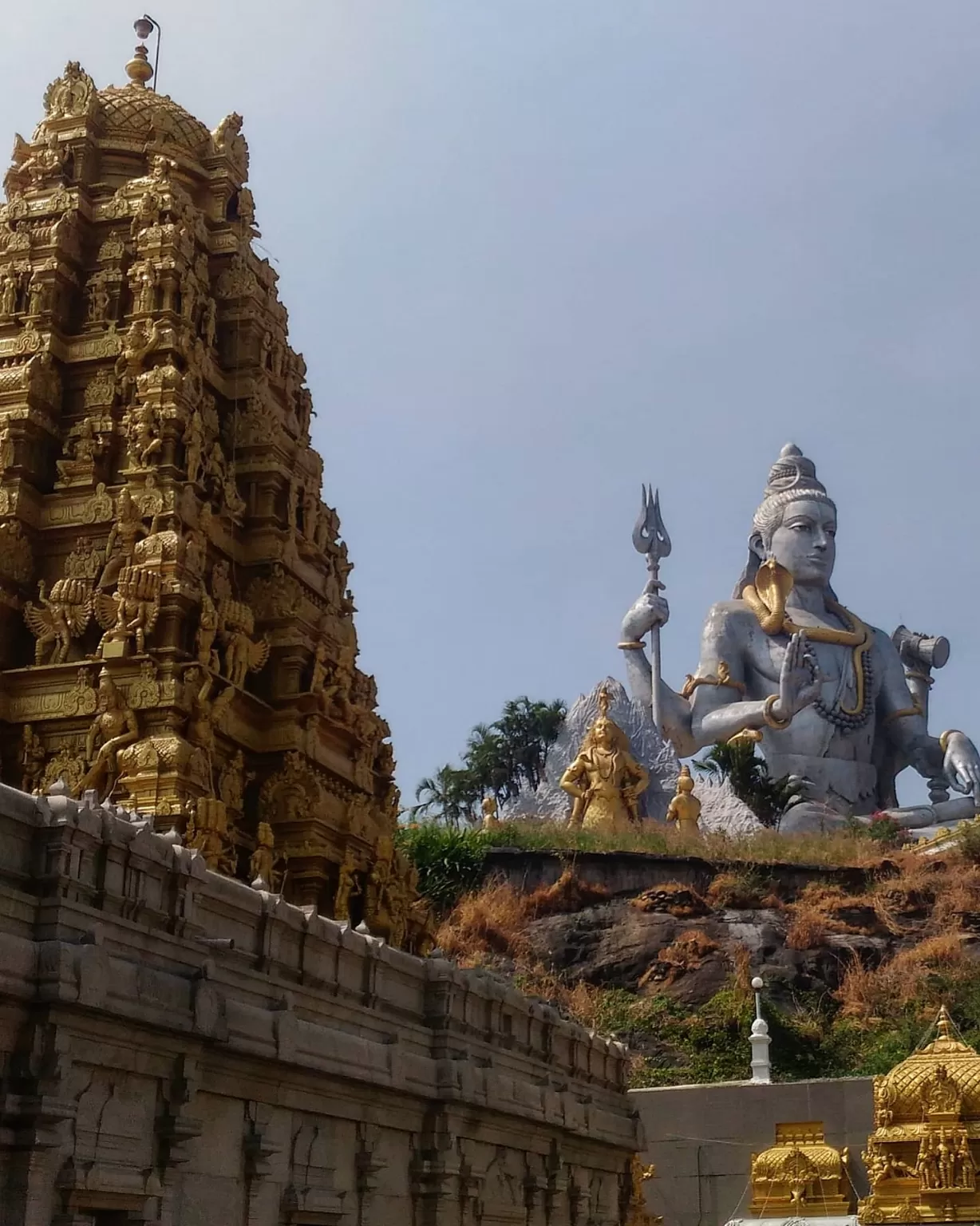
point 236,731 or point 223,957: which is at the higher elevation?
point 236,731

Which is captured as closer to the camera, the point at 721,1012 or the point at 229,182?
the point at 229,182

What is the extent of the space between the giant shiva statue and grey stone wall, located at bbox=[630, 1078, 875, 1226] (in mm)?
30245

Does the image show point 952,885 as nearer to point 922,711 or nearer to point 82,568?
point 922,711

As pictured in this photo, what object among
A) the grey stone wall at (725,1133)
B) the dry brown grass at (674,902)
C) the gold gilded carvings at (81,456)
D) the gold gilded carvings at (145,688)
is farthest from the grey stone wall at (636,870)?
the gold gilded carvings at (145,688)

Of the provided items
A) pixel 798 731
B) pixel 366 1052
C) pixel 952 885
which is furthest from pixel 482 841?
pixel 366 1052

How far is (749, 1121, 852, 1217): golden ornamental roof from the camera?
22953mm

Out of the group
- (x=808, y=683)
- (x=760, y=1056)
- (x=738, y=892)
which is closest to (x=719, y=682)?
(x=808, y=683)

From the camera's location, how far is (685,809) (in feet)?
155

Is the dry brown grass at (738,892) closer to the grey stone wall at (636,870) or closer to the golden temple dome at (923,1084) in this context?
the grey stone wall at (636,870)

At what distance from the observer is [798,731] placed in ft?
183

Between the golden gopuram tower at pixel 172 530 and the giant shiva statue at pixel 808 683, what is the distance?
32.3 meters

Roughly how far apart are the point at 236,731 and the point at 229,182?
9417mm

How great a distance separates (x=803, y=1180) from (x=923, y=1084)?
2.29 m

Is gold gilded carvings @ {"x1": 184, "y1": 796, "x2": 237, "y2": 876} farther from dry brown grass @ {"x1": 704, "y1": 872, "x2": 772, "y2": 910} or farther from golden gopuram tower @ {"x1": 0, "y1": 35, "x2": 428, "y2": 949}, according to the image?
dry brown grass @ {"x1": 704, "y1": 872, "x2": 772, "y2": 910}
